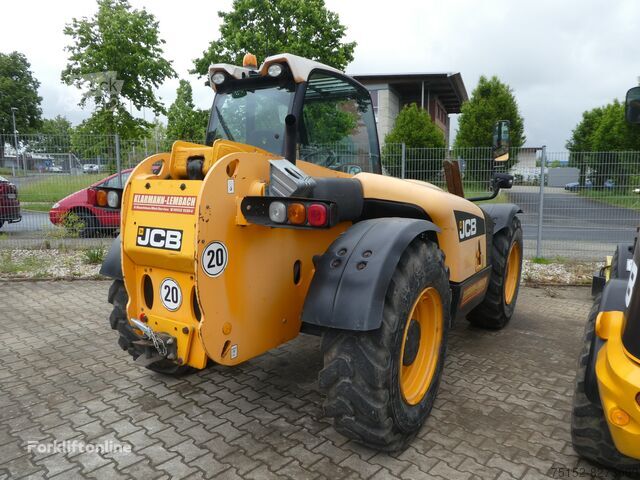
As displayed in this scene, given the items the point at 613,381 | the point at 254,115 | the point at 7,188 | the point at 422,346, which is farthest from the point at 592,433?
the point at 7,188

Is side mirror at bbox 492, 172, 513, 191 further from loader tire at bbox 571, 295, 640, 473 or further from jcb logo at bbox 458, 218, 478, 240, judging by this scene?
loader tire at bbox 571, 295, 640, 473

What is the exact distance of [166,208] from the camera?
8.88 feet

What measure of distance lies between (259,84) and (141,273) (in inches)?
57.5

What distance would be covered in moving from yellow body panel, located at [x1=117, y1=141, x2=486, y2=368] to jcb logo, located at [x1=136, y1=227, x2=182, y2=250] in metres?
0.02

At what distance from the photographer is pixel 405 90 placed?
36.8m

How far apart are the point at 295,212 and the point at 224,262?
52cm

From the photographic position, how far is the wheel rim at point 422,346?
305cm

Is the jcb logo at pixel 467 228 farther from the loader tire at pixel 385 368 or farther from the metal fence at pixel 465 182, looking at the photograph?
the metal fence at pixel 465 182

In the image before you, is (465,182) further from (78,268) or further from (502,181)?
(78,268)

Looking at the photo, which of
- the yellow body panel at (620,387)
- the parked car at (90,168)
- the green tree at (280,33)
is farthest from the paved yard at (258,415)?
the green tree at (280,33)

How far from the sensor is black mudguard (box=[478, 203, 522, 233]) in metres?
5.11

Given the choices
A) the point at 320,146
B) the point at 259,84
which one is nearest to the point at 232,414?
the point at 320,146

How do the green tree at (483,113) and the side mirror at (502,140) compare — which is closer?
the side mirror at (502,140)

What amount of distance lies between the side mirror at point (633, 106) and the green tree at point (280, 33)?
10981mm
